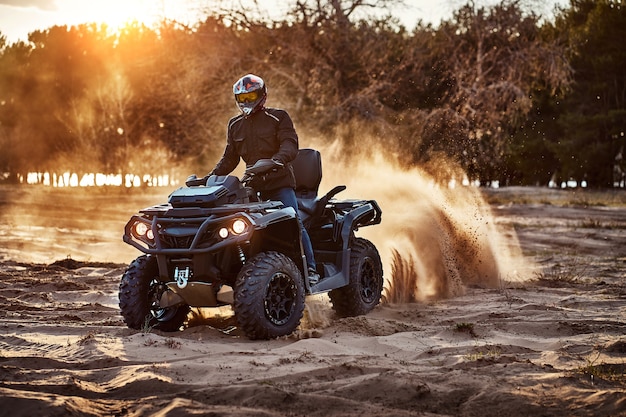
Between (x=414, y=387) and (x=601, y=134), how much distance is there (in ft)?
184

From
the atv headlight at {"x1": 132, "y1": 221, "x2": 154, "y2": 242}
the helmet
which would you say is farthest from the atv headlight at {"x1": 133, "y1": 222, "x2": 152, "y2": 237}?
the helmet

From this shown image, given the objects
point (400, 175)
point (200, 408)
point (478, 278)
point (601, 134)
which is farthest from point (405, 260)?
point (601, 134)

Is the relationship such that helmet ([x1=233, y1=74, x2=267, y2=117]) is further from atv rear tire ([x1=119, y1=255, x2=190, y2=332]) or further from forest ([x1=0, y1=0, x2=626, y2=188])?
forest ([x1=0, y1=0, x2=626, y2=188])

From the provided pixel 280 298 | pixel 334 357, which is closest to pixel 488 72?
pixel 280 298

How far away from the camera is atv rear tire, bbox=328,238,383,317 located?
10117 millimetres

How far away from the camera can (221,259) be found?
842 cm

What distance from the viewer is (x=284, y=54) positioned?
28.3m

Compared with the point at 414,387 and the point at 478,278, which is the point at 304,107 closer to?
the point at 478,278

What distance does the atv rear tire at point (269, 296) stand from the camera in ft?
26.9

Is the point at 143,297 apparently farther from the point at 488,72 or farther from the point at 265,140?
the point at 488,72

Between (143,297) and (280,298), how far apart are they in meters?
1.23

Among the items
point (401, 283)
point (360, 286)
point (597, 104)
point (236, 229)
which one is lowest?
point (401, 283)

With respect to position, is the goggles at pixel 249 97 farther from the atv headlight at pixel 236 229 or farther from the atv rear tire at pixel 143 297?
the atv rear tire at pixel 143 297

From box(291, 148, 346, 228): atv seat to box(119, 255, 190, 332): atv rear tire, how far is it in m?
1.55
